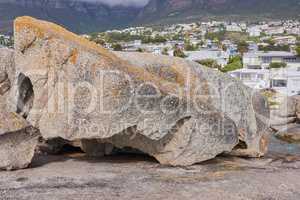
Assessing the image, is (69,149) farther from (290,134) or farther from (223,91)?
(290,134)

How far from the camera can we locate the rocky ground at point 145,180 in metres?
18.5

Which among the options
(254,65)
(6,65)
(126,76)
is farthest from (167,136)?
(254,65)

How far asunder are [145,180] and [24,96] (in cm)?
648

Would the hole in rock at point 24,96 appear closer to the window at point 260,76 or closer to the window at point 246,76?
the window at point 246,76

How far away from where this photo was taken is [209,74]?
2608 cm

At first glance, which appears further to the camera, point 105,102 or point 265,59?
point 265,59

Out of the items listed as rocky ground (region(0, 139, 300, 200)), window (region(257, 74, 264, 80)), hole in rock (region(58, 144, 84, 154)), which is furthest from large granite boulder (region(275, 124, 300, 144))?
window (region(257, 74, 264, 80))

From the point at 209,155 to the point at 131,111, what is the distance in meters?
3.93

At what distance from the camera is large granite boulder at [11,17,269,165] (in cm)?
2064

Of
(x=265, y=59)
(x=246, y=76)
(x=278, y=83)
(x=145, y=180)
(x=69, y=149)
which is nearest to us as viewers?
(x=145, y=180)

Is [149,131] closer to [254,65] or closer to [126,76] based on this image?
[126,76]

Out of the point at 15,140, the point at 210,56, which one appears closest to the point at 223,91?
the point at 15,140

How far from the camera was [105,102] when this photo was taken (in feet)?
67.4

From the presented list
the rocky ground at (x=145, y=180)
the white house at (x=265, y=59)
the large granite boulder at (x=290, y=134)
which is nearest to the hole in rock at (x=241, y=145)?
the rocky ground at (x=145, y=180)
